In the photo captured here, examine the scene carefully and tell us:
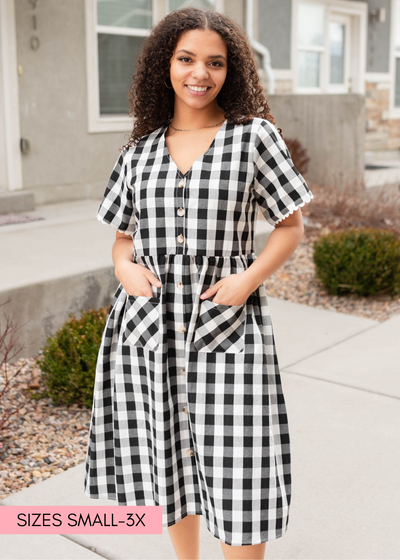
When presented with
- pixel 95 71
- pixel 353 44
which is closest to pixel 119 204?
pixel 95 71

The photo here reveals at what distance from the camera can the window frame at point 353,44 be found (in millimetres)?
Result: 10203

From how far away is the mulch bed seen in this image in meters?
2.83

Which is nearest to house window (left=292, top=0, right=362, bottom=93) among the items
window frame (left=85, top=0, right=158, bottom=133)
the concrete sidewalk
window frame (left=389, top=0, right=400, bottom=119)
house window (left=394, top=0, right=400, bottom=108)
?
window frame (left=389, top=0, right=400, bottom=119)

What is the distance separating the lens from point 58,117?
22.8 feet

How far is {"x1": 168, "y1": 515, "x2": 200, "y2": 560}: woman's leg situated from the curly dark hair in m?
1.08

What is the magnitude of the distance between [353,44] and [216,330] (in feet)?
37.5

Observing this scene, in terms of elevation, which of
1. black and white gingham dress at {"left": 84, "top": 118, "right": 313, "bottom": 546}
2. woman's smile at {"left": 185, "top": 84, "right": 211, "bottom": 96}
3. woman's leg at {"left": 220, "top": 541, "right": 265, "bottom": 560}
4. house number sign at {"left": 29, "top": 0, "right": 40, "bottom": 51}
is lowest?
woman's leg at {"left": 220, "top": 541, "right": 265, "bottom": 560}

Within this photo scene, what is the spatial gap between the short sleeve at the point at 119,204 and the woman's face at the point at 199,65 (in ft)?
0.86

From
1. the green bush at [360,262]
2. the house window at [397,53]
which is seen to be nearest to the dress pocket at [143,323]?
the green bush at [360,262]

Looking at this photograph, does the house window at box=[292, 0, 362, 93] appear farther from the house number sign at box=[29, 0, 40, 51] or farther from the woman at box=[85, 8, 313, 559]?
the woman at box=[85, 8, 313, 559]

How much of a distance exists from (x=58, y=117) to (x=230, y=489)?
5874mm

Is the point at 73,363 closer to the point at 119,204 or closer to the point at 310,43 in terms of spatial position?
the point at 119,204

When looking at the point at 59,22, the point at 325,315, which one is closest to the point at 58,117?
the point at 59,22

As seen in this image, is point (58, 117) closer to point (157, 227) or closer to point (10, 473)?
point (10, 473)
